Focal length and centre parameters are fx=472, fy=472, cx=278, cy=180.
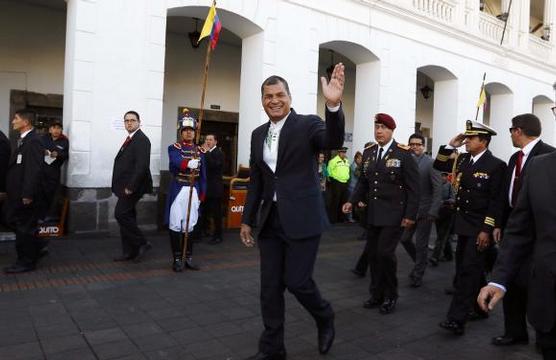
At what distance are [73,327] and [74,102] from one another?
4.43 meters

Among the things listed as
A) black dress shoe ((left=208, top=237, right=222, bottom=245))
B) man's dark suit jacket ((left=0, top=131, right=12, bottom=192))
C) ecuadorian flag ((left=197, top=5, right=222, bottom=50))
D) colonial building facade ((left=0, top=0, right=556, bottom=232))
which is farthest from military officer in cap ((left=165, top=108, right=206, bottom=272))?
colonial building facade ((left=0, top=0, right=556, bottom=232))

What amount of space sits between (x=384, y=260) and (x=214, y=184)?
159 inches

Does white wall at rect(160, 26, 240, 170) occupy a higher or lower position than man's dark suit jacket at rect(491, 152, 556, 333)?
higher

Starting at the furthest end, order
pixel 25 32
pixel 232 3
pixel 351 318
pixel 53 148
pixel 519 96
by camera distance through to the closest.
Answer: pixel 519 96 → pixel 25 32 → pixel 232 3 → pixel 53 148 → pixel 351 318

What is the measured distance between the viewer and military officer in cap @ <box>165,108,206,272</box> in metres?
5.91

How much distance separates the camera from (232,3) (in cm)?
877

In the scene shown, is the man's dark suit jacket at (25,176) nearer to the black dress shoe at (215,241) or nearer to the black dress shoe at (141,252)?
the black dress shoe at (141,252)

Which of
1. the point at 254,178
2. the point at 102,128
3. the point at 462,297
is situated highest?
the point at 102,128

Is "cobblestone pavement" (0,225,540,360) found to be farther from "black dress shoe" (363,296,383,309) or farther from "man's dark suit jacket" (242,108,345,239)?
"man's dark suit jacket" (242,108,345,239)

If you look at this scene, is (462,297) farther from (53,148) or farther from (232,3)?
(232,3)

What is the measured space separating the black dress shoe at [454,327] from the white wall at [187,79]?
8264mm

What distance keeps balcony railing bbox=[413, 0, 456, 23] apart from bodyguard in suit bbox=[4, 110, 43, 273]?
9.71 meters

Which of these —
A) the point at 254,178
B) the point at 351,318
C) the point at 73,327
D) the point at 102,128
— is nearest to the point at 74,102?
the point at 102,128

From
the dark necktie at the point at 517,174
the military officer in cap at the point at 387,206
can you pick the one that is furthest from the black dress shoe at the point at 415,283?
the dark necktie at the point at 517,174
